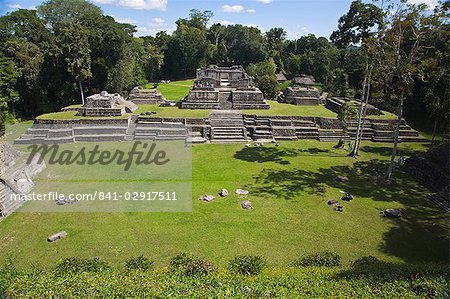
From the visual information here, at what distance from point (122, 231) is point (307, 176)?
29.0ft

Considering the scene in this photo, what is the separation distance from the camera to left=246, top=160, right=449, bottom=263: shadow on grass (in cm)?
980

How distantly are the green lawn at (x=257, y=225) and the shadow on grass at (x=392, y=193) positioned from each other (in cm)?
4

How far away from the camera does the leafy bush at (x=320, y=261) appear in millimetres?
8312

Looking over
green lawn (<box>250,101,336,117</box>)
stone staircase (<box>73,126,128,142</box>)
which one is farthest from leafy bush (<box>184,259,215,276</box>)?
green lawn (<box>250,101,336,117</box>)

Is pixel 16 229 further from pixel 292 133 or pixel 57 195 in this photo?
pixel 292 133

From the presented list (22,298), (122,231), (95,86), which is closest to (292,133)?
(122,231)

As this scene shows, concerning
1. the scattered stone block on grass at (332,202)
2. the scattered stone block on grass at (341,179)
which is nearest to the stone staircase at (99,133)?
the scattered stone block on grass at (341,179)

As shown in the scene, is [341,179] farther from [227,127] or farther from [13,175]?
[13,175]

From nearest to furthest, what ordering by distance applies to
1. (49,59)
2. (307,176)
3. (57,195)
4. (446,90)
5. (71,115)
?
(57,195), (307,176), (446,90), (71,115), (49,59)

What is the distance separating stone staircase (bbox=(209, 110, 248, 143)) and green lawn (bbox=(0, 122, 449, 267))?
5221 mm

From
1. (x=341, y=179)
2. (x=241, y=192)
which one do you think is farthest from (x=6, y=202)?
(x=341, y=179)

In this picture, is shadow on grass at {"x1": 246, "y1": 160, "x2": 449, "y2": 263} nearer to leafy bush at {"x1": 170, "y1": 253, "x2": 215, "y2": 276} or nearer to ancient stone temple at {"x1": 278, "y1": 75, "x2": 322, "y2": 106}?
leafy bush at {"x1": 170, "y1": 253, "x2": 215, "y2": 276}

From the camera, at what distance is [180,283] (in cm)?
642

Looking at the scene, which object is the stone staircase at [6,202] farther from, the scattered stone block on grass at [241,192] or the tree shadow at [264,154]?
the tree shadow at [264,154]
